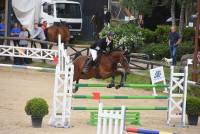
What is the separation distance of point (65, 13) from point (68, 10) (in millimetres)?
400

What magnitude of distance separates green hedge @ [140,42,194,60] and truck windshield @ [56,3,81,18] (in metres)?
11.4

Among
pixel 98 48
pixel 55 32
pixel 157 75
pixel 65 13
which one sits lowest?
pixel 157 75

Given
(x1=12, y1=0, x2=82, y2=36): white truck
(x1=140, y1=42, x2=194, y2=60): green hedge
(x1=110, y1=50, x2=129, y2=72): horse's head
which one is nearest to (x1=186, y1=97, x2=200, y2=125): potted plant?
(x1=110, y1=50, x2=129, y2=72): horse's head

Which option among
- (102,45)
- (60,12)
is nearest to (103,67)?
(102,45)

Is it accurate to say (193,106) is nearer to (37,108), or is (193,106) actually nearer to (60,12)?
(37,108)

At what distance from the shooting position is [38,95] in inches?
912

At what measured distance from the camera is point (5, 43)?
33.2 m

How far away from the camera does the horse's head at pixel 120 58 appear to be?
21.8 m

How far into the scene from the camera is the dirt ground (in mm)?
16828

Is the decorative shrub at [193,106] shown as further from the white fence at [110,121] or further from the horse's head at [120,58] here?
the white fence at [110,121]

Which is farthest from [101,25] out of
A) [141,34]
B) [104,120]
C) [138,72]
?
[104,120]

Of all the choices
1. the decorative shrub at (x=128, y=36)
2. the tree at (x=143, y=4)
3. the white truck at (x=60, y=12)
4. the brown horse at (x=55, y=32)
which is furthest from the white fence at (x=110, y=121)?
the white truck at (x=60, y=12)

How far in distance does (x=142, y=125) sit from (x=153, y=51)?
61.6 feet

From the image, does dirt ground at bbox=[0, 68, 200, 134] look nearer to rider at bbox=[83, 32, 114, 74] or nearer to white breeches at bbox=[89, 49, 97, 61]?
rider at bbox=[83, 32, 114, 74]
